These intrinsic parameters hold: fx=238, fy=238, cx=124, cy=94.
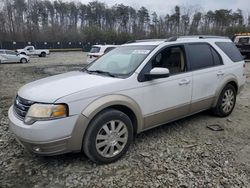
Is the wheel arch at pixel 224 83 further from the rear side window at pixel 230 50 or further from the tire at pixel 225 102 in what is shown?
the rear side window at pixel 230 50

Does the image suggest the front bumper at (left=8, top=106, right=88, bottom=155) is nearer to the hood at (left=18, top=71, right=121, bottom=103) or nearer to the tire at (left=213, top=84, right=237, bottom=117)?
the hood at (left=18, top=71, right=121, bottom=103)

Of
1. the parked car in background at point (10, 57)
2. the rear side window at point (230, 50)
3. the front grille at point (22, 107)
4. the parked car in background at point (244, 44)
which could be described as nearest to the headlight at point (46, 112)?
the front grille at point (22, 107)

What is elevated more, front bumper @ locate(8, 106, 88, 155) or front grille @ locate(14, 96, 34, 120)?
front grille @ locate(14, 96, 34, 120)

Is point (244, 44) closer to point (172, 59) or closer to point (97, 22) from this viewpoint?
point (172, 59)

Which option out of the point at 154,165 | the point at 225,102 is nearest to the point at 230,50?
the point at 225,102

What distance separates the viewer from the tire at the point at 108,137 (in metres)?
2.95

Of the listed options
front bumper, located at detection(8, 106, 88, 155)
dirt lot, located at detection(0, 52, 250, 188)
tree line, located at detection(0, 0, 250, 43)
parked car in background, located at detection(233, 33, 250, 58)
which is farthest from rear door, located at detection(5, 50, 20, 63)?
tree line, located at detection(0, 0, 250, 43)

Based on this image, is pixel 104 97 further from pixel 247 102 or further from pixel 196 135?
pixel 247 102

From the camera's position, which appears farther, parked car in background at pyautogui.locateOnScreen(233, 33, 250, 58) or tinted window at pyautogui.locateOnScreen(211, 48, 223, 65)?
parked car in background at pyautogui.locateOnScreen(233, 33, 250, 58)

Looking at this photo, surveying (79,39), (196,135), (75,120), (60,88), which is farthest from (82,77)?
(79,39)

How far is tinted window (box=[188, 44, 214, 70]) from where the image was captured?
4.15 metres

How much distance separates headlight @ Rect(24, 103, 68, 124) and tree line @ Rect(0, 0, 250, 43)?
56620mm

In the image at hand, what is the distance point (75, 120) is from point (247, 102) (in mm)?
5126

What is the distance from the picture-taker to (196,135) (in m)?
4.08
